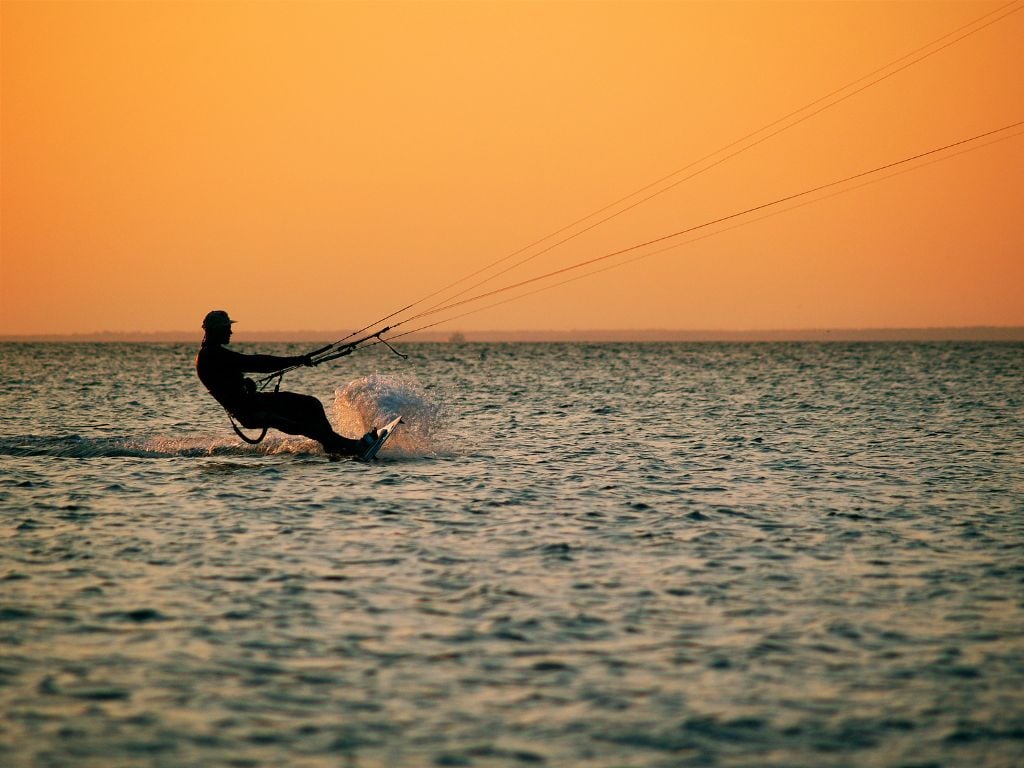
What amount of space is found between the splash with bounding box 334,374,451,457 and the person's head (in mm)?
3698

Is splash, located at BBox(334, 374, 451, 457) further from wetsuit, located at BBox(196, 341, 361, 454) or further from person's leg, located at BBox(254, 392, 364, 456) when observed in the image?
wetsuit, located at BBox(196, 341, 361, 454)

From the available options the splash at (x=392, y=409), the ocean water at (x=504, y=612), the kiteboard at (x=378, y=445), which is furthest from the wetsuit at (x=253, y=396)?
the splash at (x=392, y=409)

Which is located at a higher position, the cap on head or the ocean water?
the cap on head

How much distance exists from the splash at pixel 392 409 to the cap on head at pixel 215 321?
144 inches

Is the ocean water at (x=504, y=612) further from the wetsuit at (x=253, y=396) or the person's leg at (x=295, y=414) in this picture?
the wetsuit at (x=253, y=396)

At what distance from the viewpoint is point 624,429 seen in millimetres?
31547

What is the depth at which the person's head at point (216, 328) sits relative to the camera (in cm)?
1883

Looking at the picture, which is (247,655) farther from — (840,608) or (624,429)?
(624,429)

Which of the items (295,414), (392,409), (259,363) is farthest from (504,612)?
(392,409)

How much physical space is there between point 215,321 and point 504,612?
10.6 m

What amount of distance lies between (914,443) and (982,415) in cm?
1163

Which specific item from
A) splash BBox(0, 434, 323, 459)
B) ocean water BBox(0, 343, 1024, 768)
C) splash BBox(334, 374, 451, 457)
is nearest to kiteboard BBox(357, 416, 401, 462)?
ocean water BBox(0, 343, 1024, 768)

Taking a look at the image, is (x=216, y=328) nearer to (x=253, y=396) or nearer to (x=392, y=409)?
(x=253, y=396)

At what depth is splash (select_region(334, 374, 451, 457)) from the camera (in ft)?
74.1
